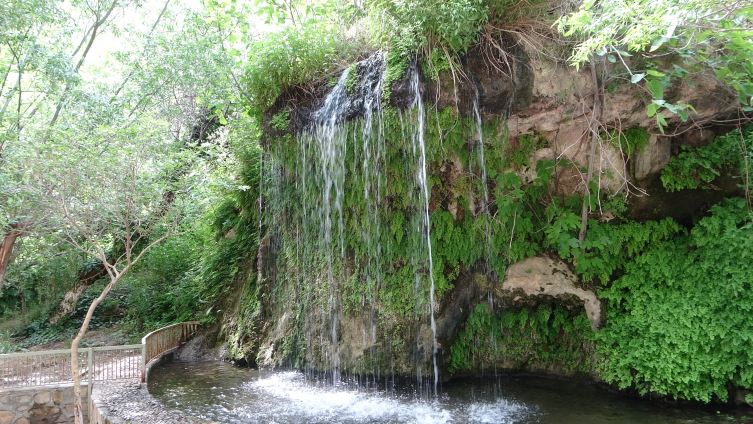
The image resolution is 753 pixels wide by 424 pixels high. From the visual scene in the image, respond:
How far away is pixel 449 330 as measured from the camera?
7.34 meters

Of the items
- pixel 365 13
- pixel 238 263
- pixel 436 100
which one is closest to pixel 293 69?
pixel 365 13

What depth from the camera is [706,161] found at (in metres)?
6.44

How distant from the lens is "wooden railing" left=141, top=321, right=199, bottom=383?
792cm

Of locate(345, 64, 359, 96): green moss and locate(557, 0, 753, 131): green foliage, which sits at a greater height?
locate(345, 64, 359, 96): green moss

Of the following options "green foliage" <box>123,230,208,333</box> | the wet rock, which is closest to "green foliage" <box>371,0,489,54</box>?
the wet rock

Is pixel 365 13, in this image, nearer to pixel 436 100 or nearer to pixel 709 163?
pixel 436 100

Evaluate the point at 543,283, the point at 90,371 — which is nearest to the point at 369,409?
the point at 543,283

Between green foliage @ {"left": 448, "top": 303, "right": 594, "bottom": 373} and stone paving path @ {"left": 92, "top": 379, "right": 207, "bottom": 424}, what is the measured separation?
423 cm

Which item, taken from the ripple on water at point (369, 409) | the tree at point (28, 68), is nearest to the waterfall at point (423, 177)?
the ripple on water at point (369, 409)

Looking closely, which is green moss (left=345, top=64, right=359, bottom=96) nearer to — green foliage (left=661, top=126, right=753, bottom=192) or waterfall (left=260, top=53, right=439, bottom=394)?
waterfall (left=260, top=53, right=439, bottom=394)

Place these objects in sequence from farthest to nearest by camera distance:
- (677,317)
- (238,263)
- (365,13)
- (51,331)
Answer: (51,331)
(238,263)
(365,13)
(677,317)

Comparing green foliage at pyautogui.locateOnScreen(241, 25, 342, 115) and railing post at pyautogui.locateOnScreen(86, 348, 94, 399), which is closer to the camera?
railing post at pyautogui.locateOnScreen(86, 348, 94, 399)

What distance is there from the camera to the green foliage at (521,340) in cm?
747

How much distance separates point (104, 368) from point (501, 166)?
6.99m
